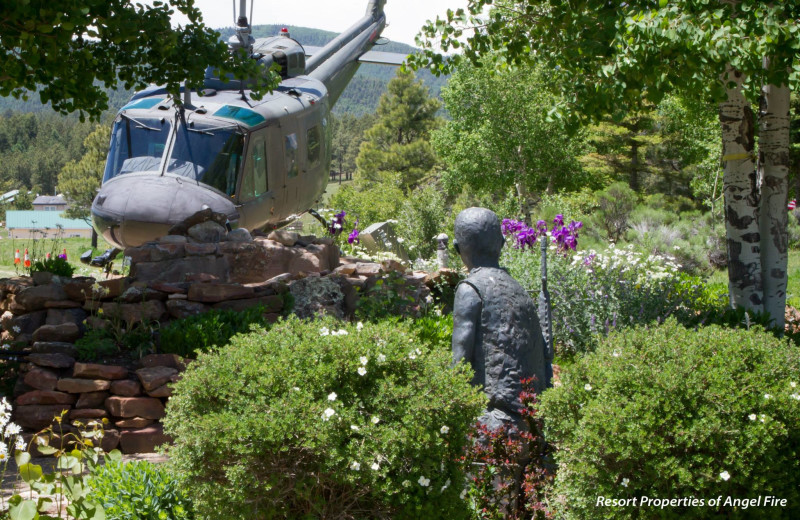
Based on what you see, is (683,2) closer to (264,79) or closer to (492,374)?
(492,374)

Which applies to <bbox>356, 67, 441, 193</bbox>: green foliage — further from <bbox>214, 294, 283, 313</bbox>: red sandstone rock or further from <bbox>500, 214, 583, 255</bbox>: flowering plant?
<bbox>214, 294, 283, 313</bbox>: red sandstone rock

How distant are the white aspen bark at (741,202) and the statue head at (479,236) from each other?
15.1 ft

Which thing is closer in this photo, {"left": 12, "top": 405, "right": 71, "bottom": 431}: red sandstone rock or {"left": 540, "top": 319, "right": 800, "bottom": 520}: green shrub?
{"left": 540, "top": 319, "right": 800, "bottom": 520}: green shrub

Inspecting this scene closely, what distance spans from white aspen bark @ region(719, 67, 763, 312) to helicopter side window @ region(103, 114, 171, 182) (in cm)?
740

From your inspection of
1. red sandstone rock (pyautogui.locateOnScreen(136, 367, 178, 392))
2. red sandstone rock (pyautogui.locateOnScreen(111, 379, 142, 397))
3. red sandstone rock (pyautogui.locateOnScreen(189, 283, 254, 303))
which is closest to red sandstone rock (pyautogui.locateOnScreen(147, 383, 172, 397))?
red sandstone rock (pyautogui.locateOnScreen(136, 367, 178, 392))

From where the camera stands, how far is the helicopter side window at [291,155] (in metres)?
12.8

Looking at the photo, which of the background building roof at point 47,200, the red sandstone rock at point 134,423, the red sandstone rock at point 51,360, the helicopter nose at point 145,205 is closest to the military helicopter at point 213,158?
the helicopter nose at point 145,205

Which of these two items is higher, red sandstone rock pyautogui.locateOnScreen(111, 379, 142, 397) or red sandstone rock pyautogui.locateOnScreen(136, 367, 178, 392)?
red sandstone rock pyautogui.locateOnScreen(136, 367, 178, 392)

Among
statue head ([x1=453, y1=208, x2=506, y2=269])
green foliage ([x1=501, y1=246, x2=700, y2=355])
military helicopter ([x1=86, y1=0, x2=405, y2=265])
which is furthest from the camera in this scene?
military helicopter ([x1=86, y1=0, x2=405, y2=265])

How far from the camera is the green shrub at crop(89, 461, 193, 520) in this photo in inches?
144

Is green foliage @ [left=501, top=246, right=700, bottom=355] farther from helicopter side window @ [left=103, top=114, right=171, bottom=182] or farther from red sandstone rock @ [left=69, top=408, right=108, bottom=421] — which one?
helicopter side window @ [left=103, top=114, right=171, bottom=182]

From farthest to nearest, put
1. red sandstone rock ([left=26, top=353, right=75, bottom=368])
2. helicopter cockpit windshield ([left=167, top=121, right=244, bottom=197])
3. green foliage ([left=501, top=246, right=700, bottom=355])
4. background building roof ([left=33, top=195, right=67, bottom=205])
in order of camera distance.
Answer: background building roof ([left=33, top=195, right=67, bottom=205])
helicopter cockpit windshield ([left=167, top=121, right=244, bottom=197])
green foliage ([left=501, top=246, right=700, bottom=355])
red sandstone rock ([left=26, top=353, right=75, bottom=368])

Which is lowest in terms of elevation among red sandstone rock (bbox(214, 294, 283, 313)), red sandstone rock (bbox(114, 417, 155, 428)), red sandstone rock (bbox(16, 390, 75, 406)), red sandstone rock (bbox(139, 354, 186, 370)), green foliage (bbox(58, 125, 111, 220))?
green foliage (bbox(58, 125, 111, 220))

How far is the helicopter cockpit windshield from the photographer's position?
10969 mm
